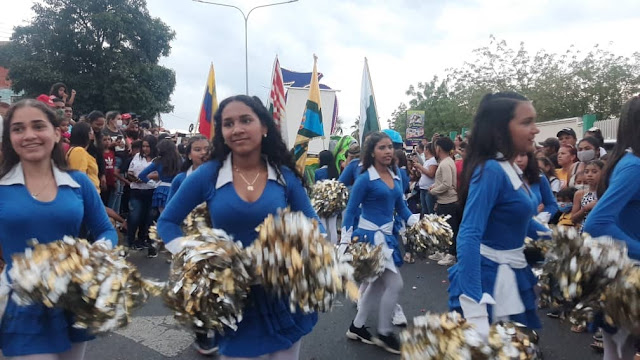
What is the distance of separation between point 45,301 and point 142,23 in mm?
32612

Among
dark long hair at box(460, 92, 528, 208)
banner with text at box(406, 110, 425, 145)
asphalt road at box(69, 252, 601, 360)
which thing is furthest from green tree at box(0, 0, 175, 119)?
dark long hair at box(460, 92, 528, 208)

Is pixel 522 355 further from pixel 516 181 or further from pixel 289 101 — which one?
pixel 289 101

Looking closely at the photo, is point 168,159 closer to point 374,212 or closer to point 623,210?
point 374,212

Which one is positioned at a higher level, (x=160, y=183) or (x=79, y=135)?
(x=79, y=135)

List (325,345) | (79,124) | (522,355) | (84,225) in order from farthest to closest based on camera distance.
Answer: (79,124)
(325,345)
(84,225)
(522,355)

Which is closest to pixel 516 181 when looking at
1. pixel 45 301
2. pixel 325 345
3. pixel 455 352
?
pixel 455 352

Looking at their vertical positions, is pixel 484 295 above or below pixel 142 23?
below

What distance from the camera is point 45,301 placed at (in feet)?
7.07

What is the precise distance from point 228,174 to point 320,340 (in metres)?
2.81

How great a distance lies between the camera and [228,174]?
2.74m

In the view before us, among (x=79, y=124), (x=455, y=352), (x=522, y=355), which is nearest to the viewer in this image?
(x=455, y=352)

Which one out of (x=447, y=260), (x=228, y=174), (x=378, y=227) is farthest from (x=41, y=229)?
(x=447, y=260)

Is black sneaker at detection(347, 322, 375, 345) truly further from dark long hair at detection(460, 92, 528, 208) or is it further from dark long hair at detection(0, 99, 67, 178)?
dark long hair at detection(0, 99, 67, 178)

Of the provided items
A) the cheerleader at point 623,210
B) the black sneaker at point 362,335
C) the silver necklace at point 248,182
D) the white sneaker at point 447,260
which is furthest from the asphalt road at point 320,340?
the cheerleader at point 623,210
